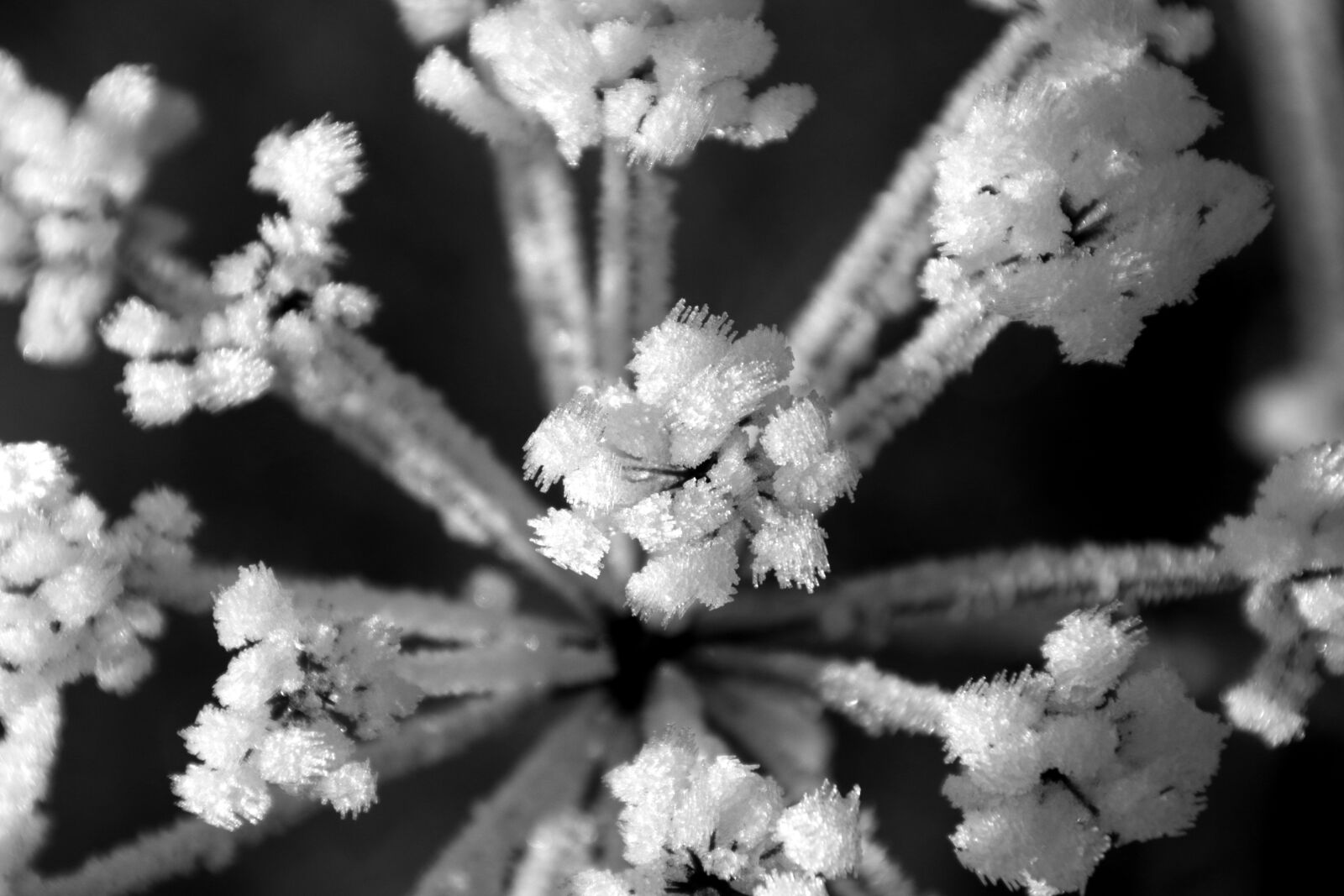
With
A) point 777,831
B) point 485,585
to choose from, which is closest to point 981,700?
point 777,831

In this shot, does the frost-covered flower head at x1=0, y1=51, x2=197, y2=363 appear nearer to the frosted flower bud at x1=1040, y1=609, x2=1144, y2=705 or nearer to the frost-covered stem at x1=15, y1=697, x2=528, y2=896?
the frost-covered stem at x1=15, y1=697, x2=528, y2=896

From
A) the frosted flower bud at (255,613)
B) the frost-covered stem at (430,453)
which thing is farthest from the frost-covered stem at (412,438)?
the frosted flower bud at (255,613)

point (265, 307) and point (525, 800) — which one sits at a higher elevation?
point (265, 307)

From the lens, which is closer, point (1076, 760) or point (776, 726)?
point (1076, 760)

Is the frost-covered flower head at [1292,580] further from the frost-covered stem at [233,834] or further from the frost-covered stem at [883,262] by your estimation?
the frost-covered stem at [233,834]

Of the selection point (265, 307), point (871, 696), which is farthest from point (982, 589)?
point (265, 307)

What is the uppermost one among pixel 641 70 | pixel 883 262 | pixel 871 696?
pixel 641 70

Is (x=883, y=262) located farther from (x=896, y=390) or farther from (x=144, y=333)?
(x=144, y=333)
